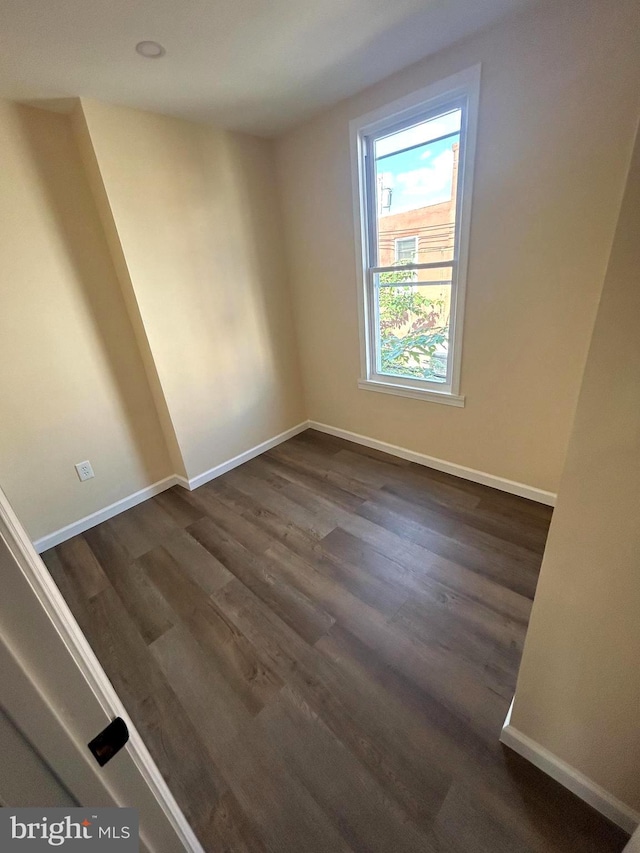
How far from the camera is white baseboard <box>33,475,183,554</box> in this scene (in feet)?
7.11

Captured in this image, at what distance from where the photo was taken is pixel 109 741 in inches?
18.6

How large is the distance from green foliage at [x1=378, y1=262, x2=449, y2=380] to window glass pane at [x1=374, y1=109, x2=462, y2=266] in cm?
17

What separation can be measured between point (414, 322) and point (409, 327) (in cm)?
5

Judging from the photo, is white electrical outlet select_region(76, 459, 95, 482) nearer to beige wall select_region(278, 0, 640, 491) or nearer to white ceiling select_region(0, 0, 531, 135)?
white ceiling select_region(0, 0, 531, 135)

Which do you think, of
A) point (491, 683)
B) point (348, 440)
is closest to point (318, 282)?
point (348, 440)

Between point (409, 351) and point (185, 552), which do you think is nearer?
point (185, 552)

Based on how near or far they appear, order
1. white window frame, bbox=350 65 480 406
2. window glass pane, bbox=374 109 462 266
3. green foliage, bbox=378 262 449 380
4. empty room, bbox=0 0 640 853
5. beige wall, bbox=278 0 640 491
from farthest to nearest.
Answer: green foliage, bbox=378 262 449 380 → window glass pane, bbox=374 109 462 266 → white window frame, bbox=350 65 480 406 → beige wall, bbox=278 0 640 491 → empty room, bbox=0 0 640 853

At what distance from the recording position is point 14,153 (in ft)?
5.70

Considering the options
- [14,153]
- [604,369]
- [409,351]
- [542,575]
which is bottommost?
[542,575]

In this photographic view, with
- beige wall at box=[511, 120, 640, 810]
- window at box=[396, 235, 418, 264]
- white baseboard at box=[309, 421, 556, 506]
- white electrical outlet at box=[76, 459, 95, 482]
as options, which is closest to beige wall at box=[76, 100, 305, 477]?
white electrical outlet at box=[76, 459, 95, 482]

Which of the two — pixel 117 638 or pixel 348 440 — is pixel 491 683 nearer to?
pixel 117 638

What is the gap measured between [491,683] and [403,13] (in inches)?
107

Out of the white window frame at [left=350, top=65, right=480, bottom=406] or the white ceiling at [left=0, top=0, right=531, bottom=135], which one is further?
the white window frame at [left=350, top=65, right=480, bottom=406]
